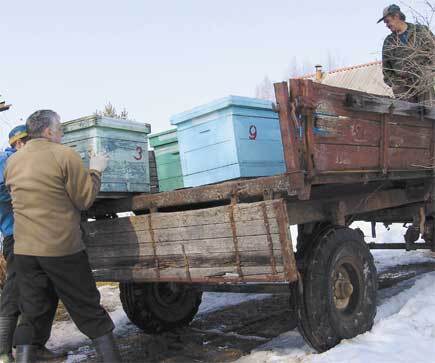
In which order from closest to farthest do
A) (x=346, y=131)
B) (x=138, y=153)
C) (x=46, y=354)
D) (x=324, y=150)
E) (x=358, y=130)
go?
(x=324, y=150) → (x=346, y=131) → (x=358, y=130) → (x=138, y=153) → (x=46, y=354)

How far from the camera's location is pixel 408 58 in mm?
5551

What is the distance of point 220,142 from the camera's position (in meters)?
4.10

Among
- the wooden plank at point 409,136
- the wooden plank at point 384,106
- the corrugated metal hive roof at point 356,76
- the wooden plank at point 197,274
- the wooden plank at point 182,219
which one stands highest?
the corrugated metal hive roof at point 356,76

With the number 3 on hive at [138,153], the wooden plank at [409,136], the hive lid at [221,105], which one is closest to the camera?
the hive lid at [221,105]

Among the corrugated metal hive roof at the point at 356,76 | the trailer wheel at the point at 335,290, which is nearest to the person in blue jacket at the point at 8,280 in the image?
the trailer wheel at the point at 335,290

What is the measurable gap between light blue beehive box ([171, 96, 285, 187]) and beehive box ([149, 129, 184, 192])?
12.8 inches

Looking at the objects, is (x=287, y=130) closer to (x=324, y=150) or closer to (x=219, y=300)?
(x=324, y=150)

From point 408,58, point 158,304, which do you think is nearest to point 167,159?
point 158,304

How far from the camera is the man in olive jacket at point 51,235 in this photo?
3.44 m

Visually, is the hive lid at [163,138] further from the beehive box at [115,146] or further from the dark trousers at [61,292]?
the dark trousers at [61,292]

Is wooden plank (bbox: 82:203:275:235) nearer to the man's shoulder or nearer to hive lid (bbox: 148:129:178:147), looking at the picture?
hive lid (bbox: 148:129:178:147)

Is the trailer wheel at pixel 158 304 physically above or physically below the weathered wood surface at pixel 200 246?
below

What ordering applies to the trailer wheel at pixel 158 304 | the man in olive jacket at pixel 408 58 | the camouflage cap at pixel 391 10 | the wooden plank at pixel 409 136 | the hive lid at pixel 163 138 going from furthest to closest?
the camouflage cap at pixel 391 10, the man in olive jacket at pixel 408 58, the trailer wheel at pixel 158 304, the hive lid at pixel 163 138, the wooden plank at pixel 409 136

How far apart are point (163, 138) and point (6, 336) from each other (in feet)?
7.09
